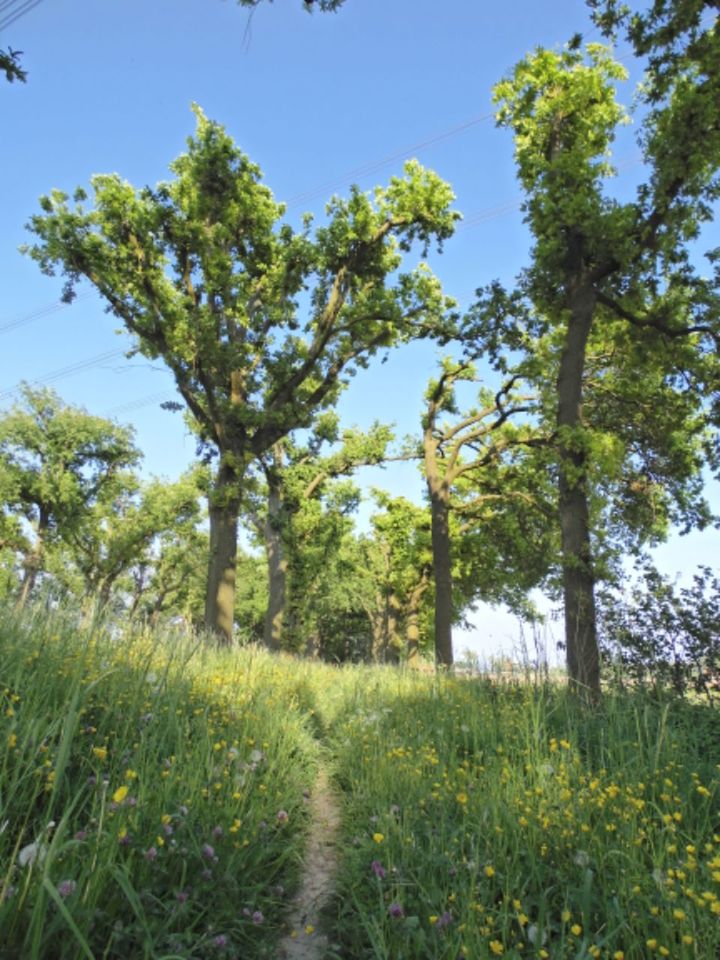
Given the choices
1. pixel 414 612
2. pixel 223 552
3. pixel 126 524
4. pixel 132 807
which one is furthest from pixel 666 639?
pixel 126 524

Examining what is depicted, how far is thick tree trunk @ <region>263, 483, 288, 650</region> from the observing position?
21.2 meters

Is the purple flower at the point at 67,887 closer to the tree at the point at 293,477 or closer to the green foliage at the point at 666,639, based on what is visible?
the green foliage at the point at 666,639

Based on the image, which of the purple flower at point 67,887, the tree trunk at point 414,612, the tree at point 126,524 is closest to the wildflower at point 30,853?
the purple flower at point 67,887

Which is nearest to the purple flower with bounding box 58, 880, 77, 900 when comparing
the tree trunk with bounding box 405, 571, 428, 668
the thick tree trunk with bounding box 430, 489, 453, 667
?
the thick tree trunk with bounding box 430, 489, 453, 667

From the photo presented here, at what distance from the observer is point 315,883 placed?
3812 mm

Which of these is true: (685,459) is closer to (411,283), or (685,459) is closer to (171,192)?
(411,283)

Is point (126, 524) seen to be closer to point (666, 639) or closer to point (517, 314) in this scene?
point (517, 314)

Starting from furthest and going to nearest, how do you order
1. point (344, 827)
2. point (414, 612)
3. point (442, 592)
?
point (414, 612) < point (442, 592) < point (344, 827)

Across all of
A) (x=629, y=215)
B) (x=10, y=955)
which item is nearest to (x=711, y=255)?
(x=629, y=215)

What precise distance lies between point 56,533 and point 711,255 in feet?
109

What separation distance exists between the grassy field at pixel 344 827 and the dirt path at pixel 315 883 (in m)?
0.08

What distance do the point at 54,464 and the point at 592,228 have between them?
3169 cm

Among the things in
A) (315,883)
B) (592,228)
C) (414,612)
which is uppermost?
(592,228)

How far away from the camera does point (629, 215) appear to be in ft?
33.9
